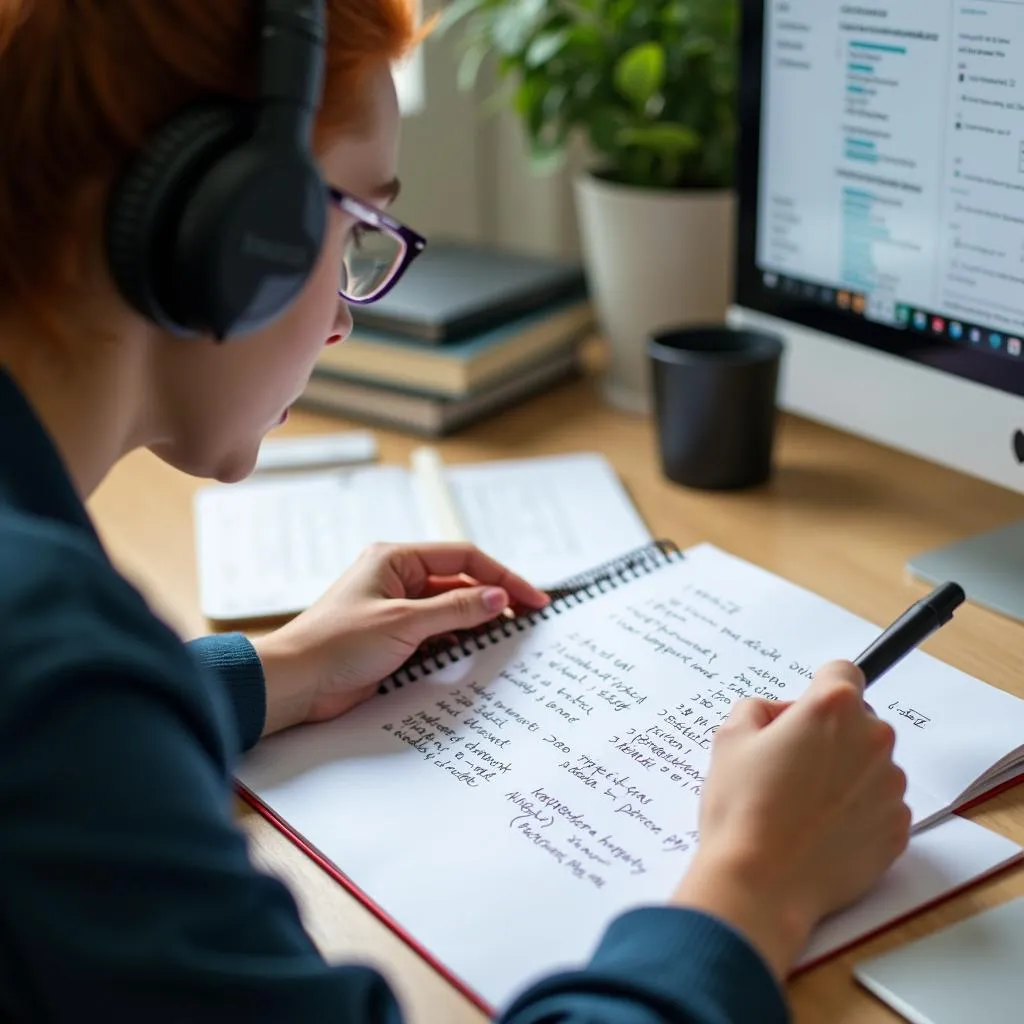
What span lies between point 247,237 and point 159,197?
37mm

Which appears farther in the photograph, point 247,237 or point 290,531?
point 290,531

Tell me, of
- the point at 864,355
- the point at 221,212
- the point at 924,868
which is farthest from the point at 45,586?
the point at 864,355

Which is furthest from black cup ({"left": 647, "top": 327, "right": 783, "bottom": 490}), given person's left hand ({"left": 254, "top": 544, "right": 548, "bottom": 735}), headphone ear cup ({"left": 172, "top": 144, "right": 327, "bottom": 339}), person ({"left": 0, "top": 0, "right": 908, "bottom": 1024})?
headphone ear cup ({"left": 172, "top": 144, "right": 327, "bottom": 339})

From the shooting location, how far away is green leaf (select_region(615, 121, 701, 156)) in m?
1.17

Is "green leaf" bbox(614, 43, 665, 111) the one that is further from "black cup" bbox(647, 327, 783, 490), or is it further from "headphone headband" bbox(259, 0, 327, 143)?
"headphone headband" bbox(259, 0, 327, 143)

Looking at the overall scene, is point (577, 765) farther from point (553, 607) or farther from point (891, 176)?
point (891, 176)

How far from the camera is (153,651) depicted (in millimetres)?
485

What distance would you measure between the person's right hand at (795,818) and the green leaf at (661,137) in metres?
0.65

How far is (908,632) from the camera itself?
2.35ft

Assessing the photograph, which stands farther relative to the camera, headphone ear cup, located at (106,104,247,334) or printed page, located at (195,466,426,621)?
printed page, located at (195,466,426,621)

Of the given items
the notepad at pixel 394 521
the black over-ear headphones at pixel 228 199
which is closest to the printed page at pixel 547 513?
the notepad at pixel 394 521

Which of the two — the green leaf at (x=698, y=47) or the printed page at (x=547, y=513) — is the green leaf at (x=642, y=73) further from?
the printed page at (x=547, y=513)

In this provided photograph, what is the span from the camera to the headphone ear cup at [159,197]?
51cm

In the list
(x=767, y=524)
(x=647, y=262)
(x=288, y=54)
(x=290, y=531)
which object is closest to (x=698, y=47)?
(x=647, y=262)
